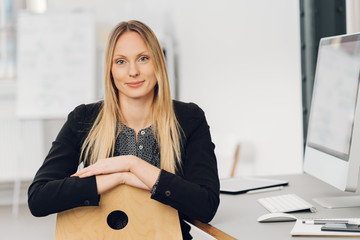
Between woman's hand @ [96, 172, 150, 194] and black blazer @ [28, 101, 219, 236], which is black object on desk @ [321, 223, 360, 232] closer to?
black blazer @ [28, 101, 219, 236]

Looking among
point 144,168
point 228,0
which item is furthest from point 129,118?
point 228,0

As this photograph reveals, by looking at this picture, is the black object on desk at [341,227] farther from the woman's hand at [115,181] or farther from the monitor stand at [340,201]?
the woman's hand at [115,181]

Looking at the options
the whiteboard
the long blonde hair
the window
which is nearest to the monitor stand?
the long blonde hair

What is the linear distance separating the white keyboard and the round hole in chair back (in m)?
0.41

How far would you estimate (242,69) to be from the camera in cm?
406

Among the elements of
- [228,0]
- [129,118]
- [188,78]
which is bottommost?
[129,118]

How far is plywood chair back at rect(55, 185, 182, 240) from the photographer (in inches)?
57.6

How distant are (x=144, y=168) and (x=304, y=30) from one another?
1.87 m

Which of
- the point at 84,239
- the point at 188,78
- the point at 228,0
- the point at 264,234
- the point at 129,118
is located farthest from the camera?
the point at 188,78

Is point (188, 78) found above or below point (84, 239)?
above

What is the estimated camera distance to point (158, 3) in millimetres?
5492

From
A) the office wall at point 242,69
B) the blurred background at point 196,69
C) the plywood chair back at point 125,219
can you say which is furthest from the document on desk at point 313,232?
the office wall at point 242,69

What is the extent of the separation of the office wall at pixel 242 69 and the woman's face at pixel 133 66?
1.89m

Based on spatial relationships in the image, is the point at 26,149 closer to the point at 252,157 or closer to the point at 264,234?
the point at 252,157
